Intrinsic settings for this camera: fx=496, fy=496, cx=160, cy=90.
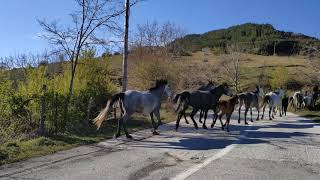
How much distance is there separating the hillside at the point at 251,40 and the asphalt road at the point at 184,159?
9258cm

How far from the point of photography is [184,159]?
12.8 metres

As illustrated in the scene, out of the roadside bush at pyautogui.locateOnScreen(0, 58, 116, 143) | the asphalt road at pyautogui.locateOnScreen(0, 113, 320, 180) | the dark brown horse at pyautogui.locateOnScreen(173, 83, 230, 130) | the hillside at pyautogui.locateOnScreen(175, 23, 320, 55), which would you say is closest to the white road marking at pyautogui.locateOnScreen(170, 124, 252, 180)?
the asphalt road at pyautogui.locateOnScreen(0, 113, 320, 180)

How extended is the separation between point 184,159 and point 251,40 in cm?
13845

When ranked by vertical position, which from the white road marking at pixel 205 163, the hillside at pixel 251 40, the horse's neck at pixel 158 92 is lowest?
the white road marking at pixel 205 163

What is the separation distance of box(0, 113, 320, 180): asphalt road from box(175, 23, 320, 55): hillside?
9258 cm

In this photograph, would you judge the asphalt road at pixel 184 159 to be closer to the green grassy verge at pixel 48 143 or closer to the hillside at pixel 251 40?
the green grassy verge at pixel 48 143

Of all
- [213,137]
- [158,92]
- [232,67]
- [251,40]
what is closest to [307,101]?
[158,92]

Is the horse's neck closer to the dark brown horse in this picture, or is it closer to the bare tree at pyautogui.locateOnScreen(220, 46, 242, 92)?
the dark brown horse

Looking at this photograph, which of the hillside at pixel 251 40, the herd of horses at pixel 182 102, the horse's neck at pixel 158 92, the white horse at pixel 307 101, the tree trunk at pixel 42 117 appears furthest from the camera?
the hillside at pixel 251 40

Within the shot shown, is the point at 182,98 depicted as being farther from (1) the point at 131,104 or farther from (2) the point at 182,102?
(1) the point at 131,104

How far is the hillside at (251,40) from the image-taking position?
12421 centimetres

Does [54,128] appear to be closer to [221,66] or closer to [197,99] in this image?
[197,99]

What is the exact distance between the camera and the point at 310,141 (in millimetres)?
17141

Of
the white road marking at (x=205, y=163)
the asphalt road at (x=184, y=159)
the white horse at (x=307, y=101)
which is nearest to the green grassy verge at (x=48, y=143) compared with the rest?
the asphalt road at (x=184, y=159)
